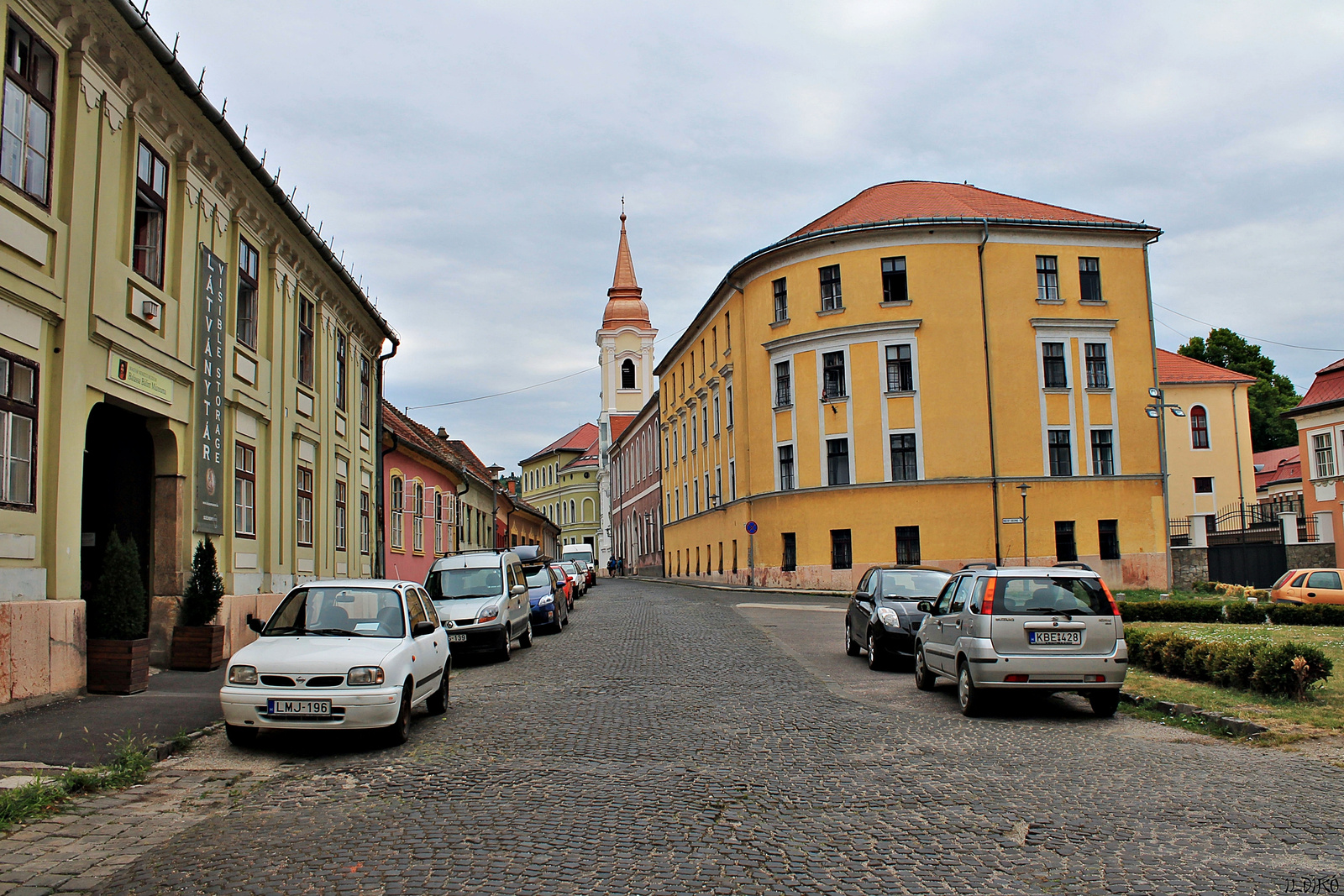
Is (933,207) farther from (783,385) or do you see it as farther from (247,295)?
(247,295)

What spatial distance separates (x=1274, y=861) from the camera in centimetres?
575

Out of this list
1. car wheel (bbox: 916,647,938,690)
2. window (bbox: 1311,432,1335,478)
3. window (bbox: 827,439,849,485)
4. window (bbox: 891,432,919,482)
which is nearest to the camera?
car wheel (bbox: 916,647,938,690)

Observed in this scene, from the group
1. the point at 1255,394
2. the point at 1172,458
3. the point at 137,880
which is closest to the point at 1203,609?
the point at 137,880

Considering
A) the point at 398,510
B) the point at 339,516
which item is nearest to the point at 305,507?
the point at 339,516

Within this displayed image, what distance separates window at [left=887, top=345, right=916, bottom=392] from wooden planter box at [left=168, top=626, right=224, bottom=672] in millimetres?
32440

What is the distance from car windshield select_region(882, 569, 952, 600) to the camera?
16594 mm

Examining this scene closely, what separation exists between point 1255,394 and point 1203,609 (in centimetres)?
5711

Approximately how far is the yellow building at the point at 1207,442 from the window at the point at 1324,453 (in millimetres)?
15186

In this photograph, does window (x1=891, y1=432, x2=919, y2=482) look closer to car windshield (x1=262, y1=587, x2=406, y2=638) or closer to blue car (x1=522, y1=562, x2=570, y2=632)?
blue car (x1=522, y1=562, x2=570, y2=632)

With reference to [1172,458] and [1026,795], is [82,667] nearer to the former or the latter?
[1026,795]

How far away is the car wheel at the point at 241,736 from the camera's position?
965 centimetres

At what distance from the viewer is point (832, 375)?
44188 millimetres

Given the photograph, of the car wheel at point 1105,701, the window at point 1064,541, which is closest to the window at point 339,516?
the car wheel at point 1105,701

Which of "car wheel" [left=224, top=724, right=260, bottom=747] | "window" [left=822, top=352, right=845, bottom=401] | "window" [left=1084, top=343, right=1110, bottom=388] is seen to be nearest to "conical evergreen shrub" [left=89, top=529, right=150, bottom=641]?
"car wheel" [left=224, top=724, right=260, bottom=747]
